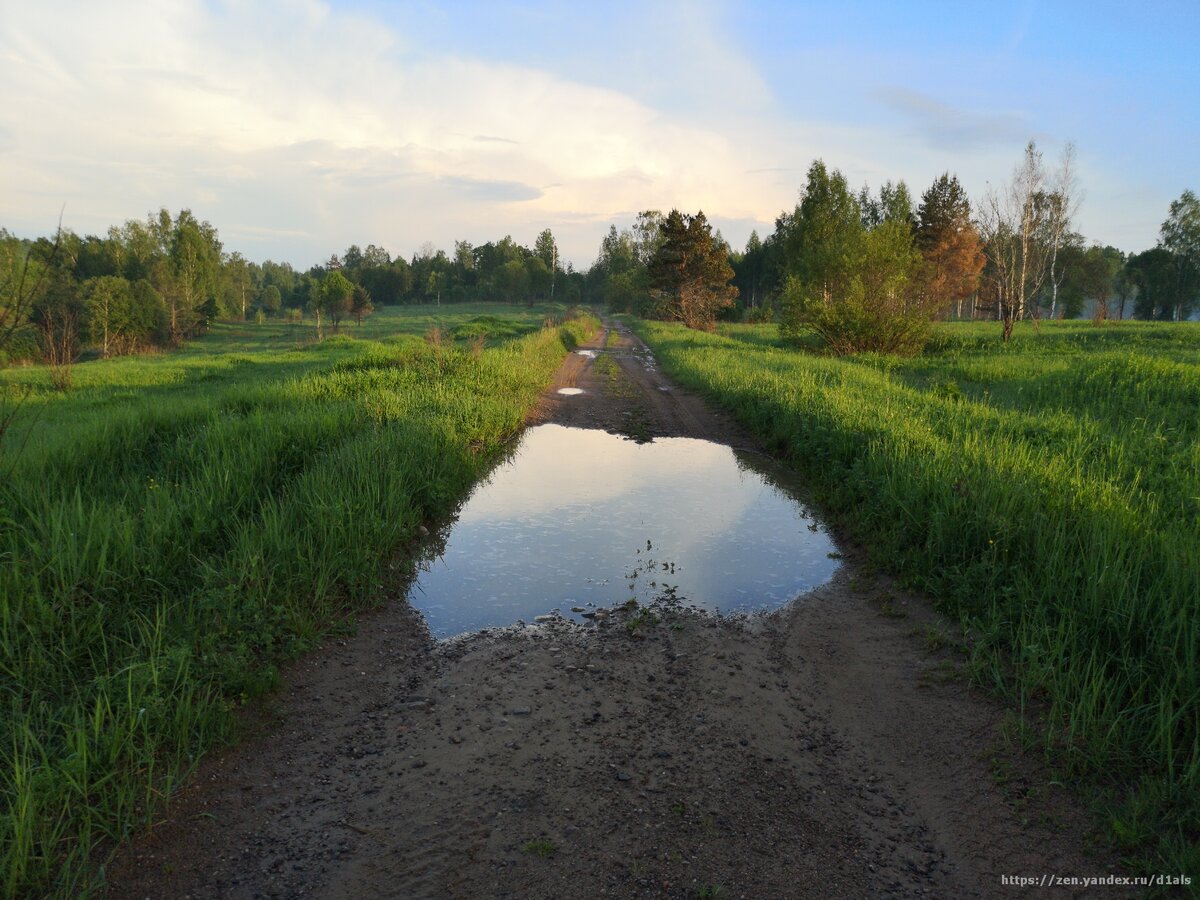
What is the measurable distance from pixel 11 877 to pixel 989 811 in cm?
387

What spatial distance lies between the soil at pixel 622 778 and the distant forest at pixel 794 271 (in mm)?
15471

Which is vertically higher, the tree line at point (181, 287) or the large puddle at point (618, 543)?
the tree line at point (181, 287)

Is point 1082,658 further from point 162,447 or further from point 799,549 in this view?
point 162,447

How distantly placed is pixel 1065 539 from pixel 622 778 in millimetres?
3643

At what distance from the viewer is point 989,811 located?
9.91ft

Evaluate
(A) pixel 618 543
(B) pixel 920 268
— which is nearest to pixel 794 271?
(B) pixel 920 268

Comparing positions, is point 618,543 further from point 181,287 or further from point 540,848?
point 181,287

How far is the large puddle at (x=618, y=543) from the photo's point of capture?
209 inches

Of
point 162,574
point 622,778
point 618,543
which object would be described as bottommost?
point 622,778

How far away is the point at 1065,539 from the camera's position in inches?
186

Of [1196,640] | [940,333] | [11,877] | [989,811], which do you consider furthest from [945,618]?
[940,333]

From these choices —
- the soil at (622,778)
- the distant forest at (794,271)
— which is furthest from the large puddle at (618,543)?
the distant forest at (794,271)

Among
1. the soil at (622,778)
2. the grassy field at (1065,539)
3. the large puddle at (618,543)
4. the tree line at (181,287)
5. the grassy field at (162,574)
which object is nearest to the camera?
the soil at (622,778)

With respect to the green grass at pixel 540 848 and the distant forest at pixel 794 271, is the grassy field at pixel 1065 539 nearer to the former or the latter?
the green grass at pixel 540 848
